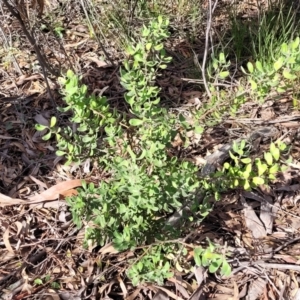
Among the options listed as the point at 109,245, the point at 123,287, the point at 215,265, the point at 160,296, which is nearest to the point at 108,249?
the point at 109,245

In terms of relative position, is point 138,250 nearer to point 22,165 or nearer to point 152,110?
point 152,110

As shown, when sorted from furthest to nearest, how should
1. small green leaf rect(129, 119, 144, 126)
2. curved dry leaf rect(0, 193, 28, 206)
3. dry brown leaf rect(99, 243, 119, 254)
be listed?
1. curved dry leaf rect(0, 193, 28, 206)
2. dry brown leaf rect(99, 243, 119, 254)
3. small green leaf rect(129, 119, 144, 126)

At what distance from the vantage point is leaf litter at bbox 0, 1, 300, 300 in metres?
1.82

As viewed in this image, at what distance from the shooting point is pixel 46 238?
2.01 meters

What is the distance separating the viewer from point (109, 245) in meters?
1.91

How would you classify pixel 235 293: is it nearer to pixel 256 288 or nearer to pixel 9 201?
pixel 256 288

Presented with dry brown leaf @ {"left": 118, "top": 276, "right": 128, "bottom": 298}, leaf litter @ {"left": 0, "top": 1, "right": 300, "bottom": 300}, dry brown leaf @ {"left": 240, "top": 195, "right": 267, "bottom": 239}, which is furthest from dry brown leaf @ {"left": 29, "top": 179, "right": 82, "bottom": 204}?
dry brown leaf @ {"left": 240, "top": 195, "right": 267, "bottom": 239}

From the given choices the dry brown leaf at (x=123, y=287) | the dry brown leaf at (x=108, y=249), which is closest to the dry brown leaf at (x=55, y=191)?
the dry brown leaf at (x=108, y=249)

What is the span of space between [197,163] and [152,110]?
70cm

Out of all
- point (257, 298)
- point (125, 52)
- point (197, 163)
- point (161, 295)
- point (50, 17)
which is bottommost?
point (257, 298)

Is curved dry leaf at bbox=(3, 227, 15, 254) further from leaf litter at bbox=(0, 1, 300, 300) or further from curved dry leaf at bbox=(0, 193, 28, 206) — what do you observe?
curved dry leaf at bbox=(0, 193, 28, 206)

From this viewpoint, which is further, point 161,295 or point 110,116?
point 161,295

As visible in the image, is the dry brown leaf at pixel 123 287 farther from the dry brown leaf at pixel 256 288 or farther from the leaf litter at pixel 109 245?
the dry brown leaf at pixel 256 288

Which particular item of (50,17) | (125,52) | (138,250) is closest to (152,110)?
(138,250)
